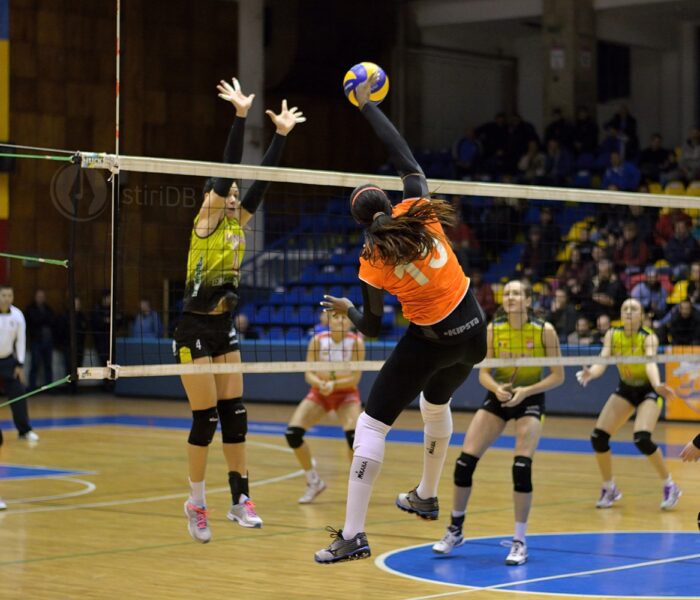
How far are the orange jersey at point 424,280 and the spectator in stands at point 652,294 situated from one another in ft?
37.5

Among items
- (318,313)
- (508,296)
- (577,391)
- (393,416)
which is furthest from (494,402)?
(318,313)

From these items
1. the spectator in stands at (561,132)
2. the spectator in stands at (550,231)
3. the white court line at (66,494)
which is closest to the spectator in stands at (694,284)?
the spectator in stands at (550,231)

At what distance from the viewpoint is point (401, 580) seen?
858 centimetres

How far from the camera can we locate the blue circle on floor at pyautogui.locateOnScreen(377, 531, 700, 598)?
829 cm

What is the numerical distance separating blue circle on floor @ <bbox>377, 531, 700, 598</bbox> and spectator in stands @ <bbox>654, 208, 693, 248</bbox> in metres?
9.58

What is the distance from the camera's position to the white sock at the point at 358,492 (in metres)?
6.82

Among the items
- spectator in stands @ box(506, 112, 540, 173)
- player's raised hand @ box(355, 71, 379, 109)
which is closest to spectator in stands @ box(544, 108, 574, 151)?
spectator in stands @ box(506, 112, 540, 173)

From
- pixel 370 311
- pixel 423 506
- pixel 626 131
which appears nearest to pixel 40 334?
pixel 626 131

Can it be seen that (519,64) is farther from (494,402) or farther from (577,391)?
(494,402)

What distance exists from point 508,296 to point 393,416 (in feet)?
11.5

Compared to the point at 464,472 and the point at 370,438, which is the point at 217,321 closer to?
the point at 370,438

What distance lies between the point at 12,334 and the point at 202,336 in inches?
351

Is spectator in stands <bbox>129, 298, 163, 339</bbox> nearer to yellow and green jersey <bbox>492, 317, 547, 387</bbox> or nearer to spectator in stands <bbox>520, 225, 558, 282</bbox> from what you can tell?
spectator in stands <bbox>520, 225, 558, 282</bbox>

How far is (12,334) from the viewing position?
16531mm
